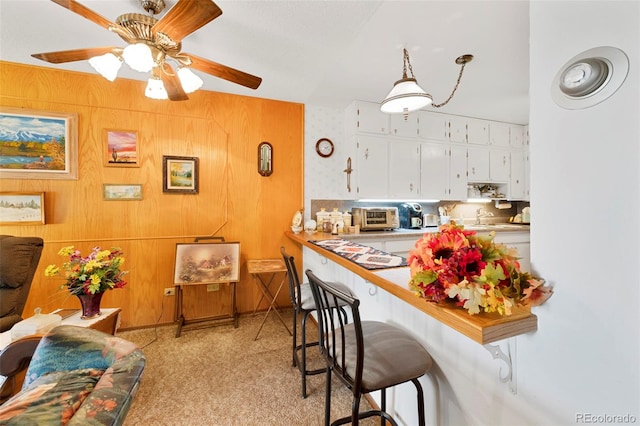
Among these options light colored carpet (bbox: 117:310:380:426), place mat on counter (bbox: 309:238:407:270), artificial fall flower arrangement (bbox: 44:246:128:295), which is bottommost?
light colored carpet (bbox: 117:310:380:426)

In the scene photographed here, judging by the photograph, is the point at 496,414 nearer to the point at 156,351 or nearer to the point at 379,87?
the point at 156,351

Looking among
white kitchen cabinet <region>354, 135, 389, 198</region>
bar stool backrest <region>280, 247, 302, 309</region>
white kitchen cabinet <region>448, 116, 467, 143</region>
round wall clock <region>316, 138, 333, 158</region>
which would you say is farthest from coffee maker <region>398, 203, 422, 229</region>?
bar stool backrest <region>280, 247, 302, 309</region>

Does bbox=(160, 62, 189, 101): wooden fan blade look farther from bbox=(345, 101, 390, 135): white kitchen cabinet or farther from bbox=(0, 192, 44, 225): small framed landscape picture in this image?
bbox=(345, 101, 390, 135): white kitchen cabinet

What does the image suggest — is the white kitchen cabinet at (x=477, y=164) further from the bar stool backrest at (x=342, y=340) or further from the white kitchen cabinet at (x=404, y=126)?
the bar stool backrest at (x=342, y=340)

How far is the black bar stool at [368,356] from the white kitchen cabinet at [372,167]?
2236 millimetres

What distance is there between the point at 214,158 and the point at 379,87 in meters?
Result: 2.12

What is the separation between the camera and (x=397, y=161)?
3.46 m

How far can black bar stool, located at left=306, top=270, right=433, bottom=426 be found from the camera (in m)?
1.00

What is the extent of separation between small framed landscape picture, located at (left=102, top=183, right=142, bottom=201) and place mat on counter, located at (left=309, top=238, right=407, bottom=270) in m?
2.14

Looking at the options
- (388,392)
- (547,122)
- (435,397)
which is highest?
(547,122)

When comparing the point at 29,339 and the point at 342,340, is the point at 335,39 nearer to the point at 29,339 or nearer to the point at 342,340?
the point at 342,340

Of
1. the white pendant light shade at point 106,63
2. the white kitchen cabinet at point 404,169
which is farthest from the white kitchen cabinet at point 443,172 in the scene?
the white pendant light shade at point 106,63

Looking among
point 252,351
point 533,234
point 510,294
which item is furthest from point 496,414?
point 252,351

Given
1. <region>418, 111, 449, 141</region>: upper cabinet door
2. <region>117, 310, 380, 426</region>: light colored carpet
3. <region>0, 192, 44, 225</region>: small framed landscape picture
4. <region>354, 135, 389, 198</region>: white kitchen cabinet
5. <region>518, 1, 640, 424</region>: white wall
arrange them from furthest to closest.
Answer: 1. <region>418, 111, 449, 141</region>: upper cabinet door
2. <region>354, 135, 389, 198</region>: white kitchen cabinet
3. <region>0, 192, 44, 225</region>: small framed landscape picture
4. <region>117, 310, 380, 426</region>: light colored carpet
5. <region>518, 1, 640, 424</region>: white wall
